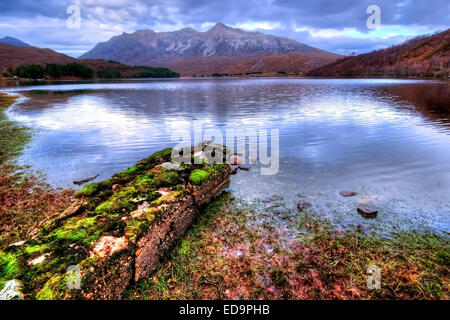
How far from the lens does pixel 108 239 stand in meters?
4.53

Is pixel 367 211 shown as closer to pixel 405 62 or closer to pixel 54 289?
pixel 54 289

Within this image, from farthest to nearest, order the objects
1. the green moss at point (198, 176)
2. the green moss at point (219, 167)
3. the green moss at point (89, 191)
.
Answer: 1. the green moss at point (219, 167)
2. the green moss at point (198, 176)
3. the green moss at point (89, 191)

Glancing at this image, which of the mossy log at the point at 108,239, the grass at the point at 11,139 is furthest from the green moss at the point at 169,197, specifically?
the grass at the point at 11,139

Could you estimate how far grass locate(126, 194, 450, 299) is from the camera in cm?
426

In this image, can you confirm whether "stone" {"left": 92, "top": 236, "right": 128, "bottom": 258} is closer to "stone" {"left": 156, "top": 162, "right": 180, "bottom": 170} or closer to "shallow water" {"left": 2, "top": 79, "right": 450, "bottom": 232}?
"stone" {"left": 156, "top": 162, "right": 180, "bottom": 170}

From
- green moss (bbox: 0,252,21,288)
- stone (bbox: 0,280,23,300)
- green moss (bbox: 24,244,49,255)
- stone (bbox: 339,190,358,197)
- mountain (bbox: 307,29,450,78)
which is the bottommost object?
Answer: stone (bbox: 339,190,358,197)

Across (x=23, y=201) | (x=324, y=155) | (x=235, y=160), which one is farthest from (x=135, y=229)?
(x=324, y=155)

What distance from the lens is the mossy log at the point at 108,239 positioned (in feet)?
12.4

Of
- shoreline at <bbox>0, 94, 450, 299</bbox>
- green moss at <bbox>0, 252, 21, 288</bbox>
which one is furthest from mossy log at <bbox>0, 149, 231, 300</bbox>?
shoreline at <bbox>0, 94, 450, 299</bbox>

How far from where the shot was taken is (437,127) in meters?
17.2

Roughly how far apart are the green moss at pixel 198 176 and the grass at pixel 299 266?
1.35 m

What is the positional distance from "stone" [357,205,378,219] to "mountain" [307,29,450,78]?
102463mm

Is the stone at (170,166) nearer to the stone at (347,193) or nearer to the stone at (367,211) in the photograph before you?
the stone at (347,193)
